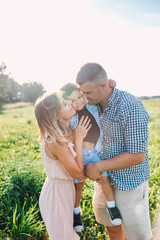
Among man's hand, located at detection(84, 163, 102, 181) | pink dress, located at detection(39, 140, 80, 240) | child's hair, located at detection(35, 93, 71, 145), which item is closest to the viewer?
child's hair, located at detection(35, 93, 71, 145)

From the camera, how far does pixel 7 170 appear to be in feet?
14.1

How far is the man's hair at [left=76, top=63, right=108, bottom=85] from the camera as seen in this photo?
238 cm

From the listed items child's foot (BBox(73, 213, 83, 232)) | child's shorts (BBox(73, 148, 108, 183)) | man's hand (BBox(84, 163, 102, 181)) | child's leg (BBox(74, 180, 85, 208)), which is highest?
child's shorts (BBox(73, 148, 108, 183))

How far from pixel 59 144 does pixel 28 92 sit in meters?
59.5

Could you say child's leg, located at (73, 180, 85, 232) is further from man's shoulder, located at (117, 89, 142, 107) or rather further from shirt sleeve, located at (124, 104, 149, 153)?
man's shoulder, located at (117, 89, 142, 107)

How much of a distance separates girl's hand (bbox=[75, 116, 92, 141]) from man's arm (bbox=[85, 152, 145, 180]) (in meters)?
0.36

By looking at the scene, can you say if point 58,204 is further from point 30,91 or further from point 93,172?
point 30,91

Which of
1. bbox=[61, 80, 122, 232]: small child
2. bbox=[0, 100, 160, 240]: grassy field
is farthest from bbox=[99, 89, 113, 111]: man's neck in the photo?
bbox=[0, 100, 160, 240]: grassy field

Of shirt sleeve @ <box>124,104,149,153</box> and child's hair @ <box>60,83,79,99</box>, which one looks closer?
shirt sleeve @ <box>124,104,149,153</box>

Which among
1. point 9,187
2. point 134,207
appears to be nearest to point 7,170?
point 9,187

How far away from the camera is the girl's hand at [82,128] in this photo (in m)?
2.40

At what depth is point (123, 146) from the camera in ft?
7.68

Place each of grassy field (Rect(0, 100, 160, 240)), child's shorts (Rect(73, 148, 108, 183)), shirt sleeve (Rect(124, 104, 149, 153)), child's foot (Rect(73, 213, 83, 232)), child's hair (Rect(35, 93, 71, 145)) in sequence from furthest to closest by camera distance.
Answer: grassy field (Rect(0, 100, 160, 240))
child's foot (Rect(73, 213, 83, 232))
child's shorts (Rect(73, 148, 108, 183))
child's hair (Rect(35, 93, 71, 145))
shirt sleeve (Rect(124, 104, 149, 153))

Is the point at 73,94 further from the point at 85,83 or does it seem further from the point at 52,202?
the point at 52,202
